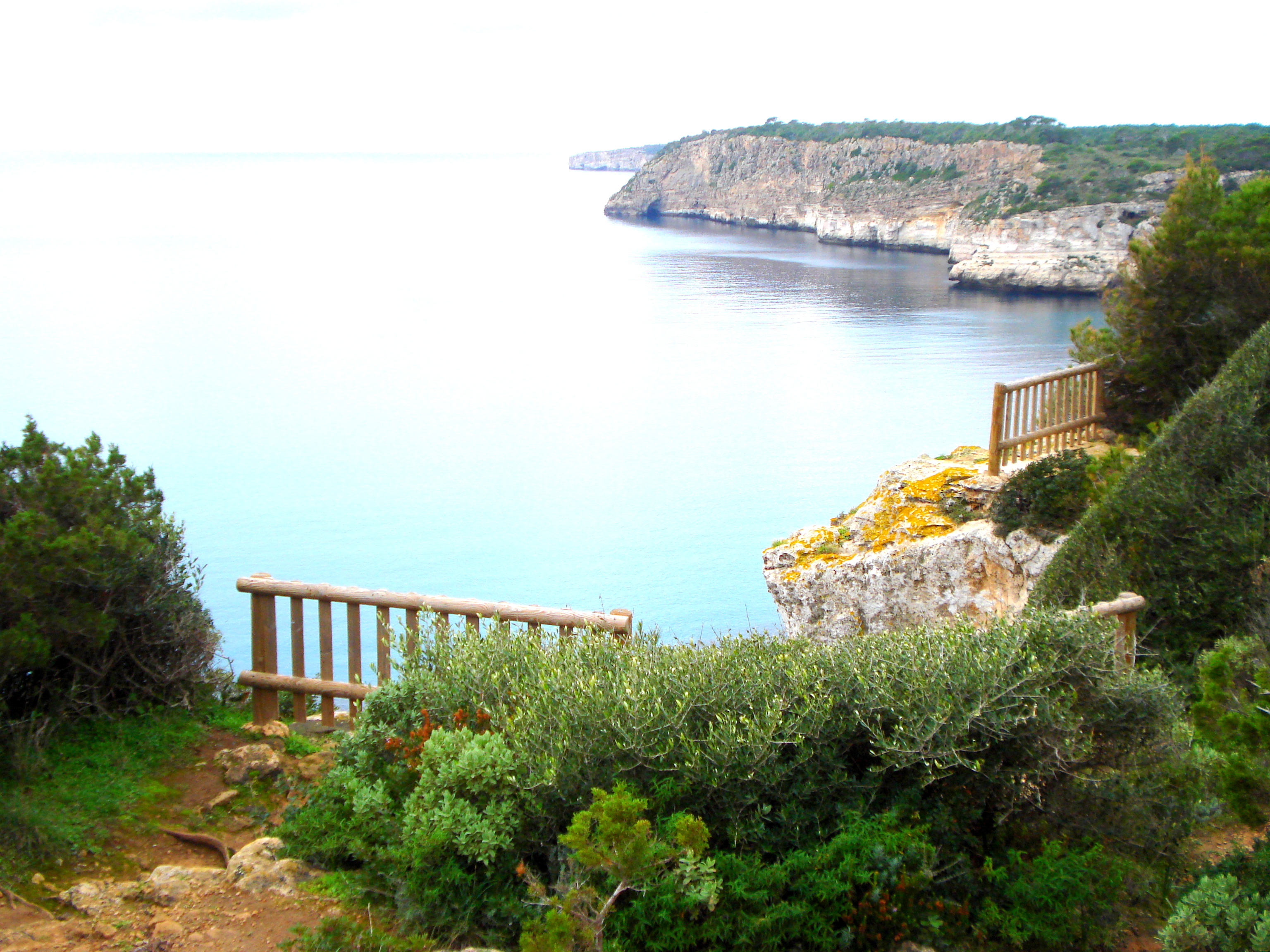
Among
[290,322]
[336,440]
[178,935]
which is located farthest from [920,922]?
[290,322]

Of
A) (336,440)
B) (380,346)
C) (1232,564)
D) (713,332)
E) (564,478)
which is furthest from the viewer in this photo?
(713,332)

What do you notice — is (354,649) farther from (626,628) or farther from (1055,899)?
(1055,899)

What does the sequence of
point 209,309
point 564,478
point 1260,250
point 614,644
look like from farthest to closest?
point 209,309, point 564,478, point 1260,250, point 614,644

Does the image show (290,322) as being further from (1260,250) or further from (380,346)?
(1260,250)

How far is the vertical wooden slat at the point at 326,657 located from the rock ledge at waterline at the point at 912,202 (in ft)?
149

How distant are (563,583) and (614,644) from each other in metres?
12.8

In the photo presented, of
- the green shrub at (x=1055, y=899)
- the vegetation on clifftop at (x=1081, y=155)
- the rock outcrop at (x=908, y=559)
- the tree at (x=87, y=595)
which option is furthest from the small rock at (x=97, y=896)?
the vegetation on clifftop at (x=1081, y=155)

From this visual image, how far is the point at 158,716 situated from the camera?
5.29m

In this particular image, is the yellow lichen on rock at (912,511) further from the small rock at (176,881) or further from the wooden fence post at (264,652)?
the small rock at (176,881)

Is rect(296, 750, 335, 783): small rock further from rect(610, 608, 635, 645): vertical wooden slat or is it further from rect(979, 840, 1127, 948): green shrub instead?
rect(979, 840, 1127, 948): green shrub

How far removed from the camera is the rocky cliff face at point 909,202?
4972 centimetres

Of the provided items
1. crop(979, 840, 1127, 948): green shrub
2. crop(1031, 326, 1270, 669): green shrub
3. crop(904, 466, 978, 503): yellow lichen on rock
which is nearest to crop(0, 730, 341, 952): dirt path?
crop(979, 840, 1127, 948): green shrub

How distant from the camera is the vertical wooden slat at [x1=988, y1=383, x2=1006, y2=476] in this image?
10953 millimetres

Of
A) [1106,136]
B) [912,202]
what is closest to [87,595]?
[912,202]
